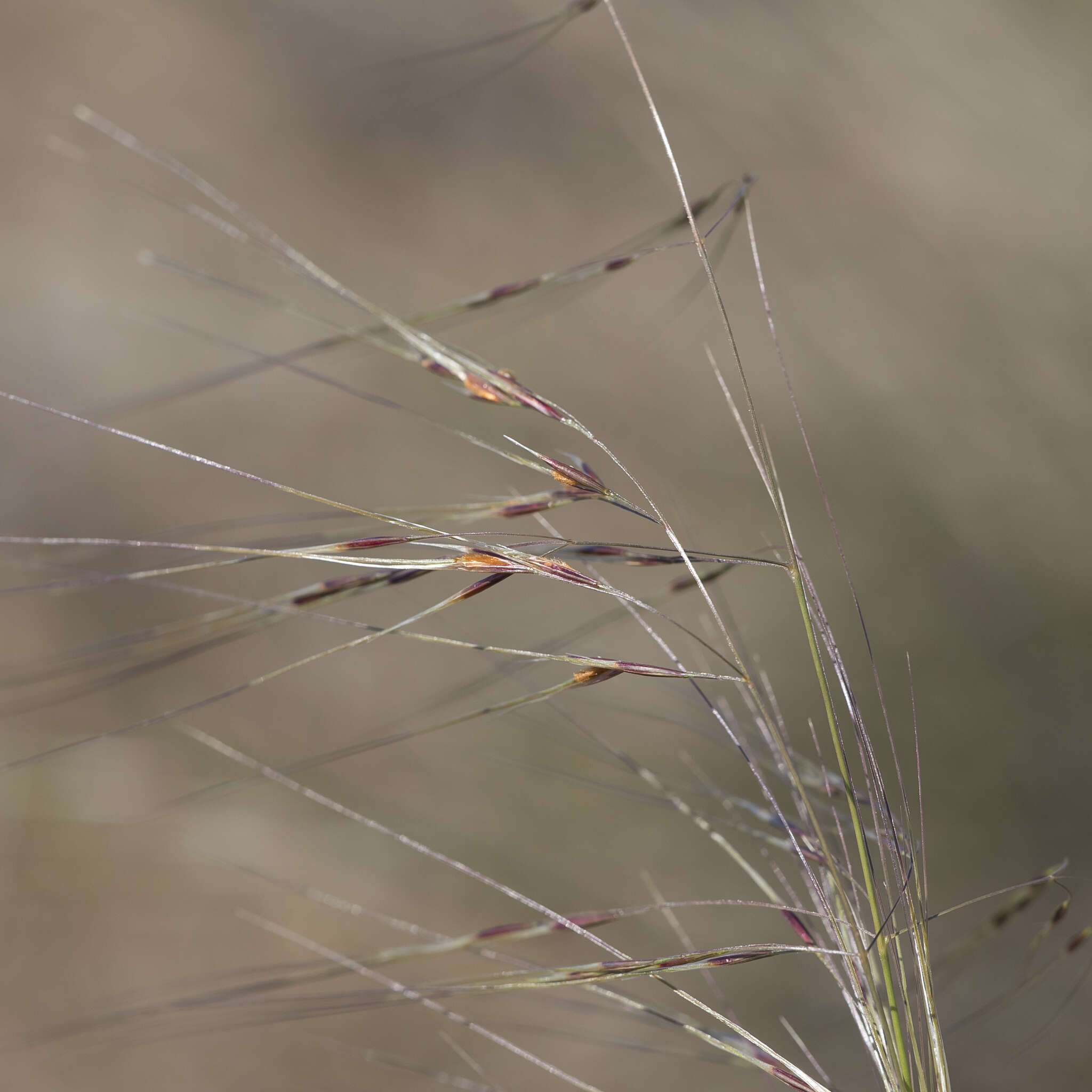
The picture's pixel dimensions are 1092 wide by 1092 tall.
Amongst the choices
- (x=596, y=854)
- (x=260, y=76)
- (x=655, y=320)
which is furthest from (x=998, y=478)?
(x=260, y=76)

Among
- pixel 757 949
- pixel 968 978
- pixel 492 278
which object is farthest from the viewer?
pixel 492 278

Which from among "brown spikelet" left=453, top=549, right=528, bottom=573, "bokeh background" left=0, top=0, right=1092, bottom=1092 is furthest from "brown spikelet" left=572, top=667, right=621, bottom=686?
"bokeh background" left=0, top=0, right=1092, bottom=1092

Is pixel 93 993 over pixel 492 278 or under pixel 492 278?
under

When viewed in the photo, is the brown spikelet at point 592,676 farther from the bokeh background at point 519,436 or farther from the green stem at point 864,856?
the bokeh background at point 519,436

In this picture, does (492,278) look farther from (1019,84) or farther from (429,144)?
(1019,84)

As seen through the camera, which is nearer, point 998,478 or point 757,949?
point 757,949

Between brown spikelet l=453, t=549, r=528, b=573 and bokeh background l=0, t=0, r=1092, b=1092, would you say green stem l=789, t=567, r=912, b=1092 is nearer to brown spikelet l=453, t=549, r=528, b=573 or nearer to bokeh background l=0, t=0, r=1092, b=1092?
brown spikelet l=453, t=549, r=528, b=573

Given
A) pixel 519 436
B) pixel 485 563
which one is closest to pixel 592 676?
pixel 485 563

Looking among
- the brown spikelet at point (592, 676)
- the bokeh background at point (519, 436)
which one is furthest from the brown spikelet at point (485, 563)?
the bokeh background at point (519, 436)

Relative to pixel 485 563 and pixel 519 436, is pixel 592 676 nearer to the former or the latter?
pixel 485 563
